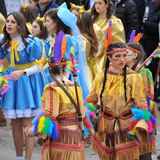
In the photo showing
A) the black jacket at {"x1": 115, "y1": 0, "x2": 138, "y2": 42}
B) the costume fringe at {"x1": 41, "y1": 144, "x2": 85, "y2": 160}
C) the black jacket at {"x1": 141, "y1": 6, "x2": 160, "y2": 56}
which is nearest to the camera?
the costume fringe at {"x1": 41, "y1": 144, "x2": 85, "y2": 160}

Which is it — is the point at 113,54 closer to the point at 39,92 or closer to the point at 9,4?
the point at 39,92

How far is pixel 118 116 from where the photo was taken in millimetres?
4859

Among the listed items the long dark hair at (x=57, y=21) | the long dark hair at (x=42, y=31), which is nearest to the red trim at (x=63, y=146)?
the long dark hair at (x=57, y=21)

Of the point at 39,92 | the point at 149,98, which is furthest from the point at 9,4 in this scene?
the point at 149,98

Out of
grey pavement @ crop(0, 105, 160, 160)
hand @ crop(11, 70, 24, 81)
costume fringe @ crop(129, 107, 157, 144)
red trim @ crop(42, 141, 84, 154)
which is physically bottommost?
grey pavement @ crop(0, 105, 160, 160)

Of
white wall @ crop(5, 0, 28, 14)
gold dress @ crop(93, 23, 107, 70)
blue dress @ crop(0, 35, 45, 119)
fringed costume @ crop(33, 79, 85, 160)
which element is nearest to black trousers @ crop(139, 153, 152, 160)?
fringed costume @ crop(33, 79, 85, 160)

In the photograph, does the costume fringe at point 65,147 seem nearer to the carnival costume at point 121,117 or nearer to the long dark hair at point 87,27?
the carnival costume at point 121,117

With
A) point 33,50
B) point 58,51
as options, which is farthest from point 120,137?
point 33,50

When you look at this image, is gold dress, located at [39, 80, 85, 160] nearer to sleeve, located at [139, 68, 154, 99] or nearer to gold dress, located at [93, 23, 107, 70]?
sleeve, located at [139, 68, 154, 99]

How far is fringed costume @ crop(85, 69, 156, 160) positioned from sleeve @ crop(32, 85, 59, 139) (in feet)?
1.85

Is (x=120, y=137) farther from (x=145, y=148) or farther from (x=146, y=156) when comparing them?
(x=146, y=156)

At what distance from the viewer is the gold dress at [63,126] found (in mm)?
4566

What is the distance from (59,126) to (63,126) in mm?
48

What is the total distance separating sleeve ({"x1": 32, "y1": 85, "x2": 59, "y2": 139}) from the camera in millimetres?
4520
